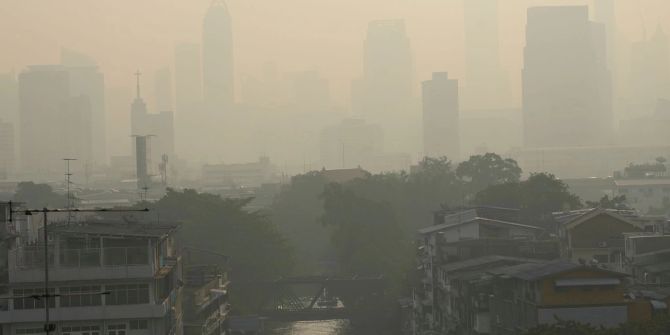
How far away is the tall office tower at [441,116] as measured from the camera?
13700 centimetres

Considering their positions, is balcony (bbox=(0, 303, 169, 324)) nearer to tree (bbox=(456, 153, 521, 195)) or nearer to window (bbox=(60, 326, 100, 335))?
window (bbox=(60, 326, 100, 335))

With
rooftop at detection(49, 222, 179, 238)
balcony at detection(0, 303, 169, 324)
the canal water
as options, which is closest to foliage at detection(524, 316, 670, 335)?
balcony at detection(0, 303, 169, 324)

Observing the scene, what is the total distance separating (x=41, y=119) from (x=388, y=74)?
3834 cm

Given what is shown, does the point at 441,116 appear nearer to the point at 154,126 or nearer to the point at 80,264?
the point at 154,126

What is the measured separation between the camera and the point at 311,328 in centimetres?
3403

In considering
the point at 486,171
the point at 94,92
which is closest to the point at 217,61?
the point at 94,92

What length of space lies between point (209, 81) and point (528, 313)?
143531 mm

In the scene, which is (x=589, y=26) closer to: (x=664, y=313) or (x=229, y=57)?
(x=229, y=57)

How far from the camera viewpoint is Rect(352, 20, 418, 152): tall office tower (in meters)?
152

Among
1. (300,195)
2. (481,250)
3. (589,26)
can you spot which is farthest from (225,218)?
(589,26)

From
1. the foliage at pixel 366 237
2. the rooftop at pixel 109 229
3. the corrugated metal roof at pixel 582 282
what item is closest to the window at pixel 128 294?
the rooftop at pixel 109 229

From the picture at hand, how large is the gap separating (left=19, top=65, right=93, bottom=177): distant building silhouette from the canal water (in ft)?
343

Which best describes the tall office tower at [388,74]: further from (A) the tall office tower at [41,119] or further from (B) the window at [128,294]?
(B) the window at [128,294]

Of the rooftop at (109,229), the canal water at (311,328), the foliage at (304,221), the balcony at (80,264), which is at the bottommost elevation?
the canal water at (311,328)
